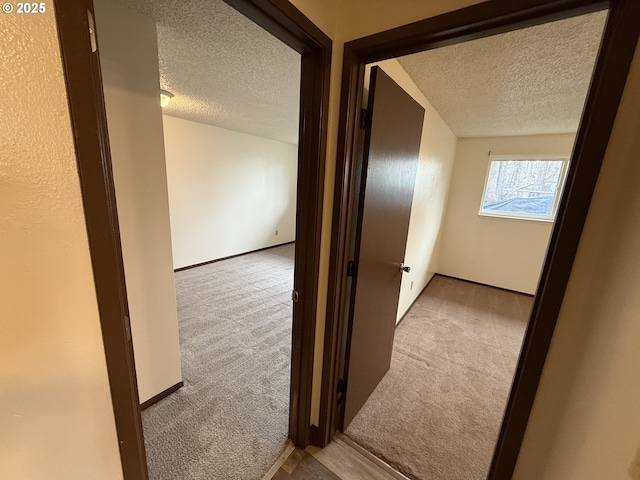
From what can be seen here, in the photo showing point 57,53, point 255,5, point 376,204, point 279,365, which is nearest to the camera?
point 57,53

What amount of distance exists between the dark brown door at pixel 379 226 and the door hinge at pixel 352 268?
2 centimetres

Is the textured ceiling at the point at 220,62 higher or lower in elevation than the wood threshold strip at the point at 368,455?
higher

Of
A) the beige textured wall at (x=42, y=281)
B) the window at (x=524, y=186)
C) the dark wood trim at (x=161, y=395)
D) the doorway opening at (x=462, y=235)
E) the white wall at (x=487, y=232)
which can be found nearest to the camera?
the beige textured wall at (x=42, y=281)

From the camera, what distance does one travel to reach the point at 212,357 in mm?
2170

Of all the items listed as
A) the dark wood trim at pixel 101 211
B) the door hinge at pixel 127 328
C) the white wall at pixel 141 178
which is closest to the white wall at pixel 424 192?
the white wall at pixel 141 178

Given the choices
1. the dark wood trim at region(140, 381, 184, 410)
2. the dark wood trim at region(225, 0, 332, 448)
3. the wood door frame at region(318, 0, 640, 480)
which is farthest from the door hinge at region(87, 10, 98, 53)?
the dark wood trim at region(140, 381, 184, 410)

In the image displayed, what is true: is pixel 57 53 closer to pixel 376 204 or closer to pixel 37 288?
pixel 37 288

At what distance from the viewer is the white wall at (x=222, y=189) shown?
12.7 ft

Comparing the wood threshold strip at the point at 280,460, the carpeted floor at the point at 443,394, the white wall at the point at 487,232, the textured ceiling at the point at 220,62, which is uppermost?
the textured ceiling at the point at 220,62

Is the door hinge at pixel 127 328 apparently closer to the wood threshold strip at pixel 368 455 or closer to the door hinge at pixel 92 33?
the door hinge at pixel 92 33

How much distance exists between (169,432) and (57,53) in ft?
6.12

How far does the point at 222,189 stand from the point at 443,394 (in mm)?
4189

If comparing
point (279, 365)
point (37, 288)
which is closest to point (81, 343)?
point (37, 288)

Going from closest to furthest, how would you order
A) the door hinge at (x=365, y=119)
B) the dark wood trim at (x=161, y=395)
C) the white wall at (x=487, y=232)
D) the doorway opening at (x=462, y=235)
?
the door hinge at (x=365, y=119) < the doorway opening at (x=462, y=235) < the dark wood trim at (x=161, y=395) < the white wall at (x=487, y=232)
